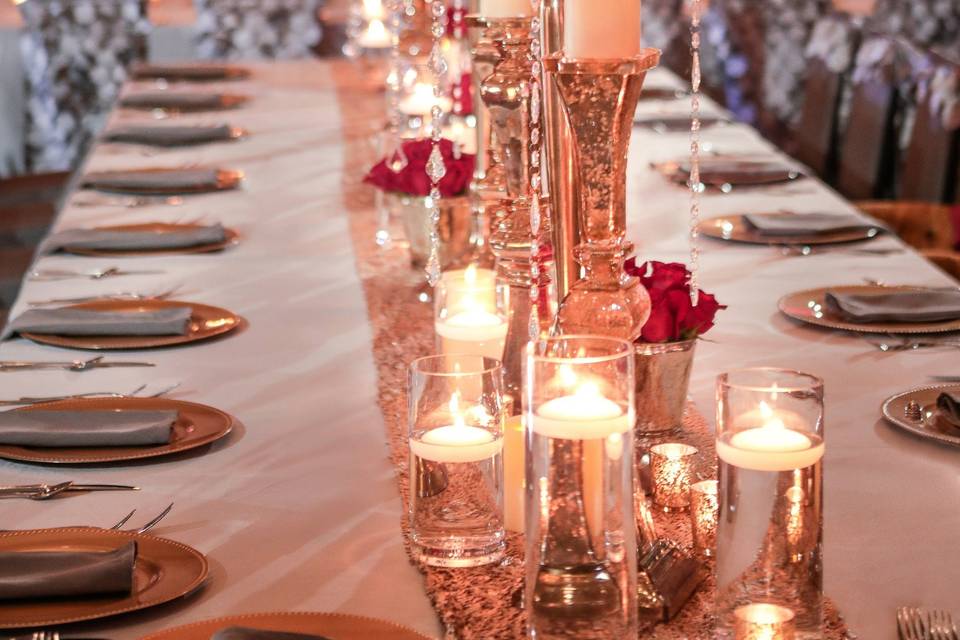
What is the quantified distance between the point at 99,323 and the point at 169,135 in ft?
5.94

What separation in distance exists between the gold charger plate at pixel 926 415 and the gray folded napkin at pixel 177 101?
3031 mm

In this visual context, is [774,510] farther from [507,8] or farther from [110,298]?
[110,298]

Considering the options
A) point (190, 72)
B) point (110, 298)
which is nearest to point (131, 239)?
point (110, 298)

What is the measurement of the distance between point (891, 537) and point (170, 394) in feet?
3.06

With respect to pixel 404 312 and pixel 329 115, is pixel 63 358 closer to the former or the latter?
pixel 404 312

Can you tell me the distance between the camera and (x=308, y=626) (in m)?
1.15

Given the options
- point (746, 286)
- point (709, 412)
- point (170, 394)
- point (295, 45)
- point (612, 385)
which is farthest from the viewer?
point (295, 45)

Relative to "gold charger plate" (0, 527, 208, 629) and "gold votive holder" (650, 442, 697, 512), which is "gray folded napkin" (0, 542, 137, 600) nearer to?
"gold charger plate" (0, 527, 208, 629)

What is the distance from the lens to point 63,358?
2.02 metres

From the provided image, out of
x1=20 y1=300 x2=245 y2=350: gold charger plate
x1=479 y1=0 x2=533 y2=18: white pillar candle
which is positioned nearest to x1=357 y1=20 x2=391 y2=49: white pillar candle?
x1=20 y1=300 x2=245 y2=350: gold charger plate

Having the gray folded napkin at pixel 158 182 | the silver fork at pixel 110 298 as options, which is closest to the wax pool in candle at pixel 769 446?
the silver fork at pixel 110 298

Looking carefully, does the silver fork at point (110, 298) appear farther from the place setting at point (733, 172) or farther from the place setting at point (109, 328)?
the place setting at point (733, 172)

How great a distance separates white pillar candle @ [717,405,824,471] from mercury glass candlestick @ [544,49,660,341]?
8.1 inches

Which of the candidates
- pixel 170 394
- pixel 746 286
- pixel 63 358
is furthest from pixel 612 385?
pixel 746 286
